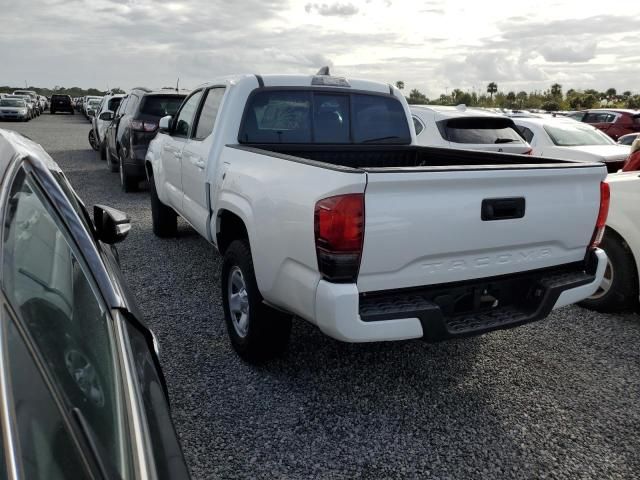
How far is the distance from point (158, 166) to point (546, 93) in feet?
185

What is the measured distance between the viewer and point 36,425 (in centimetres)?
121

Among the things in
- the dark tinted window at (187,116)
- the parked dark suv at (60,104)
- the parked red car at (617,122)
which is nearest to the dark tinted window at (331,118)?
the dark tinted window at (187,116)

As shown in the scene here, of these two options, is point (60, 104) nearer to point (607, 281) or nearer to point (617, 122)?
point (617, 122)

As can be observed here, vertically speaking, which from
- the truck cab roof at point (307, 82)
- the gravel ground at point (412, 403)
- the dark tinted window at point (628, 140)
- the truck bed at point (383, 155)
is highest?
the truck cab roof at point (307, 82)

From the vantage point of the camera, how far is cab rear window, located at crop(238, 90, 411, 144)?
4.59 meters

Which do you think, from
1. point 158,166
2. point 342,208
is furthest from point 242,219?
point 158,166

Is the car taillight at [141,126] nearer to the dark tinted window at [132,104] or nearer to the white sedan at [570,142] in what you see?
the dark tinted window at [132,104]

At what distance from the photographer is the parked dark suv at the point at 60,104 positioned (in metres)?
47.8

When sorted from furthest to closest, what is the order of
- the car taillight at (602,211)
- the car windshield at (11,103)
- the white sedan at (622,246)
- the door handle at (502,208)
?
the car windshield at (11,103) → the white sedan at (622,246) → the car taillight at (602,211) → the door handle at (502,208)

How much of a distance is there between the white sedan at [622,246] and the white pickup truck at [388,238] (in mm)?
1327

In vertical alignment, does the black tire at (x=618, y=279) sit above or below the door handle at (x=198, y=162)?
below

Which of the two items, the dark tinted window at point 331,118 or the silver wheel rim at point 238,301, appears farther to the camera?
the dark tinted window at point 331,118

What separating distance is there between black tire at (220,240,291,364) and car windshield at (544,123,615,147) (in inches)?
Answer: 295

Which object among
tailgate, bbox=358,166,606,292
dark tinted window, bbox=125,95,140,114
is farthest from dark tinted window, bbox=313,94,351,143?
dark tinted window, bbox=125,95,140,114
